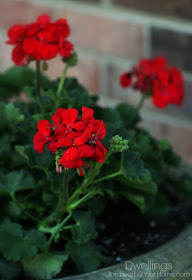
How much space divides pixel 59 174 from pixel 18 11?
91cm

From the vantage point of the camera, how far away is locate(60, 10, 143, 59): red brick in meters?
1.38

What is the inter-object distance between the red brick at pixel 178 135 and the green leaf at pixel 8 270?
2.17ft

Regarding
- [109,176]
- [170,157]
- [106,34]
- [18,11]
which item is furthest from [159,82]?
[18,11]

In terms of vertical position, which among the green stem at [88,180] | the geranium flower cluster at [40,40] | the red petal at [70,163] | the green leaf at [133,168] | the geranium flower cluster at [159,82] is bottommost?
the green stem at [88,180]

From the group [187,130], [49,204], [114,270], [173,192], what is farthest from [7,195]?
[187,130]

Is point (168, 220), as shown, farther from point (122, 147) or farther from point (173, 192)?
point (122, 147)

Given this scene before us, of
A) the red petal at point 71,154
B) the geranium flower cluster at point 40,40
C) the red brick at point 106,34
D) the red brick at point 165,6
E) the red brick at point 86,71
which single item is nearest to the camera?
the red petal at point 71,154

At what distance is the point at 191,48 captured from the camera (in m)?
1.28

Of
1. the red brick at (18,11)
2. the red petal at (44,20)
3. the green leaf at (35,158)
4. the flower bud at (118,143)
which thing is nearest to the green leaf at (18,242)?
the green leaf at (35,158)

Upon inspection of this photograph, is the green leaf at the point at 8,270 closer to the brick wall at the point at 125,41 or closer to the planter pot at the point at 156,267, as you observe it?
the planter pot at the point at 156,267

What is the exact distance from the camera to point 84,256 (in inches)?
33.4

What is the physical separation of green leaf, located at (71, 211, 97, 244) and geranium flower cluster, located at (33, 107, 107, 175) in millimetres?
179

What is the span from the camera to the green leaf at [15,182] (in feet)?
2.87

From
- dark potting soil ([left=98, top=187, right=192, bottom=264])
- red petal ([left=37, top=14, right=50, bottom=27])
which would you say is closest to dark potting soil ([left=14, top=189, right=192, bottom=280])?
dark potting soil ([left=98, top=187, right=192, bottom=264])
